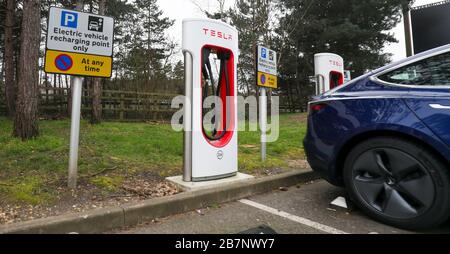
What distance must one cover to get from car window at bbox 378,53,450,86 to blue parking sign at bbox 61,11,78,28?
3.23 metres

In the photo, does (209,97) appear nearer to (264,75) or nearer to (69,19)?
(264,75)

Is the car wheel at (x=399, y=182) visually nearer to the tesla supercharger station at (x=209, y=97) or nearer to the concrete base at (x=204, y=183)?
the concrete base at (x=204, y=183)

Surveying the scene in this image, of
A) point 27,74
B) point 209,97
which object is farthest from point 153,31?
point 209,97

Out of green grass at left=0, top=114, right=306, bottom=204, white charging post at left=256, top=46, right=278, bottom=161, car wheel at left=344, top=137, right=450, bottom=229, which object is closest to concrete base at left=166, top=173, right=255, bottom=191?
green grass at left=0, top=114, right=306, bottom=204

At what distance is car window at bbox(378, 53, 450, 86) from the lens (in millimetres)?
2680

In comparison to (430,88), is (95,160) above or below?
below

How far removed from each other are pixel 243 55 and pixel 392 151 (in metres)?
21.2

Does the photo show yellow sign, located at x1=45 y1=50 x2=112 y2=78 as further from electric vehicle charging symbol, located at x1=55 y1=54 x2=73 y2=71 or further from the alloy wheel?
the alloy wheel

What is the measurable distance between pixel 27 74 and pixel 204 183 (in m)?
4.38

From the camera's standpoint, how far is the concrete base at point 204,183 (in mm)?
3525

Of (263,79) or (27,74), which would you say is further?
(27,74)

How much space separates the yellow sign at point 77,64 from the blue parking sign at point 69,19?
0.30 meters

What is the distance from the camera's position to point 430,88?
8.66ft
